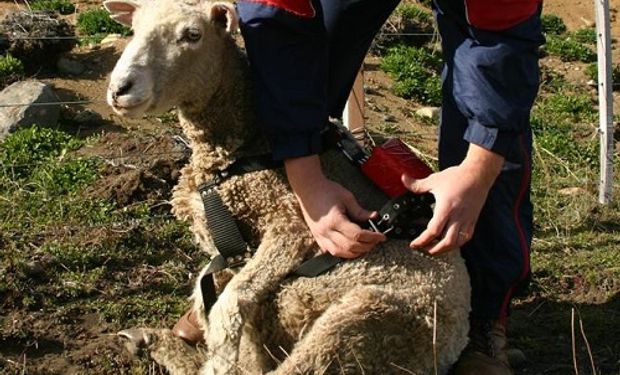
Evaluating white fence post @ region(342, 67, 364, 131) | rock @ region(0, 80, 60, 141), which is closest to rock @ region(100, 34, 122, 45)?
rock @ region(0, 80, 60, 141)

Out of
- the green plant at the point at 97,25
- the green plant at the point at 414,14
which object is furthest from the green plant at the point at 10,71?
the green plant at the point at 414,14

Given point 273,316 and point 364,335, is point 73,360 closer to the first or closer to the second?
point 273,316

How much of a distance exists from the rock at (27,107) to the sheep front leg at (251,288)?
12.8 feet

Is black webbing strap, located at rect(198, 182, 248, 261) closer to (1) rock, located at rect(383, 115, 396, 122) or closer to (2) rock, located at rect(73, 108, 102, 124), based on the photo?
(2) rock, located at rect(73, 108, 102, 124)

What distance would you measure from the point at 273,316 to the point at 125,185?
2.71 metres

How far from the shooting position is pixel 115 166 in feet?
21.8

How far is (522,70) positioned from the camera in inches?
142

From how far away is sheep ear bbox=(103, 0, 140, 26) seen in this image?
3.83m

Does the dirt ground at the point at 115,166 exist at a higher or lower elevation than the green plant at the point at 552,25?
higher

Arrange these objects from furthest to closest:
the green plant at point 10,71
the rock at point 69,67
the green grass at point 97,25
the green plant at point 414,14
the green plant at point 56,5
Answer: the green plant at point 414,14
the green plant at point 56,5
the green grass at point 97,25
the rock at point 69,67
the green plant at point 10,71

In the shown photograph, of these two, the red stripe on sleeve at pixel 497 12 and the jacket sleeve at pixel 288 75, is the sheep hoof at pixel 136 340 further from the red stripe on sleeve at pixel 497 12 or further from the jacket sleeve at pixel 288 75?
the red stripe on sleeve at pixel 497 12

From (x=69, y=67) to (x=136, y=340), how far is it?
4764 mm

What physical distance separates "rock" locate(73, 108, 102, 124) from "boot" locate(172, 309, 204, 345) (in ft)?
11.3

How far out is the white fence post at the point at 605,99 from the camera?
6.89 m
